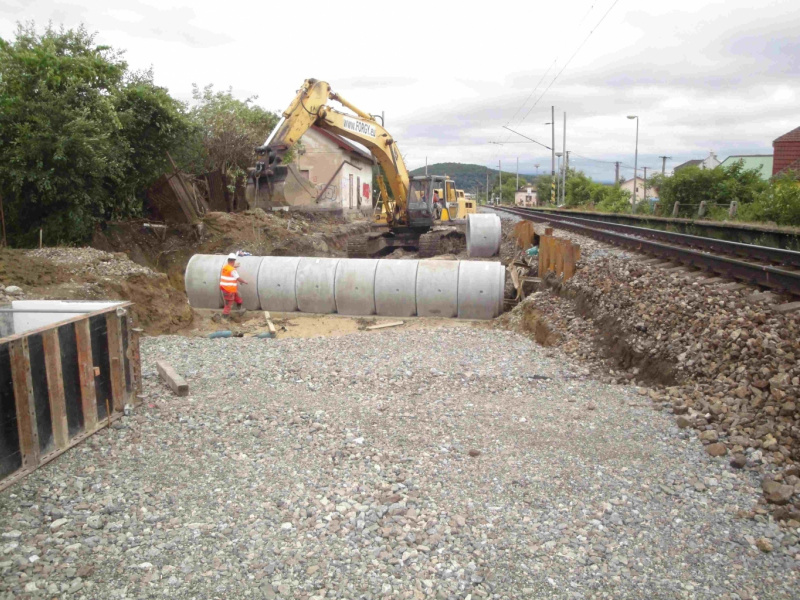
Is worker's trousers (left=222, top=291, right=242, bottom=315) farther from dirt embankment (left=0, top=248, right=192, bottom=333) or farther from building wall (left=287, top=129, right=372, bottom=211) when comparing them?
building wall (left=287, top=129, right=372, bottom=211)

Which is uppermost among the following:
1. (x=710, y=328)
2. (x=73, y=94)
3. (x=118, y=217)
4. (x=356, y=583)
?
(x=73, y=94)

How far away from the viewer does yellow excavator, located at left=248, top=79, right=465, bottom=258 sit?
14.7 m

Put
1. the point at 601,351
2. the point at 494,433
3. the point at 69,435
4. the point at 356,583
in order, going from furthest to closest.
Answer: the point at 601,351 → the point at 494,433 → the point at 69,435 → the point at 356,583

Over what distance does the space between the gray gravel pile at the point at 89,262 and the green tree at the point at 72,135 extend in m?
1.74

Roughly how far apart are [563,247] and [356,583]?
370 inches

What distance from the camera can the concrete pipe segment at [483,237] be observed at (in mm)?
18484

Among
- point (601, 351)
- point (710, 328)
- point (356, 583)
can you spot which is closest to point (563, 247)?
point (601, 351)

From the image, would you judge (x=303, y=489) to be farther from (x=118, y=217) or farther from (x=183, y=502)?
(x=118, y=217)

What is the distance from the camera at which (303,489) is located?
4.42 meters

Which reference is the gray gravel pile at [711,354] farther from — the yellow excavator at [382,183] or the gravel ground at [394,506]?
the yellow excavator at [382,183]

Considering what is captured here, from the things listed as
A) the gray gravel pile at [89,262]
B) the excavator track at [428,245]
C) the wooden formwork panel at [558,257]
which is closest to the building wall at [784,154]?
the excavator track at [428,245]

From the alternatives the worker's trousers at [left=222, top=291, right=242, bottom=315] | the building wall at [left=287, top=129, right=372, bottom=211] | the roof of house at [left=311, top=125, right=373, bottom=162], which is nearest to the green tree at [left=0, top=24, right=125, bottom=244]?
the worker's trousers at [left=222, top=291, right=242, bottom=315]

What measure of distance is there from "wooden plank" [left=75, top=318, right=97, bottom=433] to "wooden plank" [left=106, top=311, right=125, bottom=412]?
12.9 inches

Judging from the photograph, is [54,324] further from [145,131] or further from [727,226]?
[727,226]
